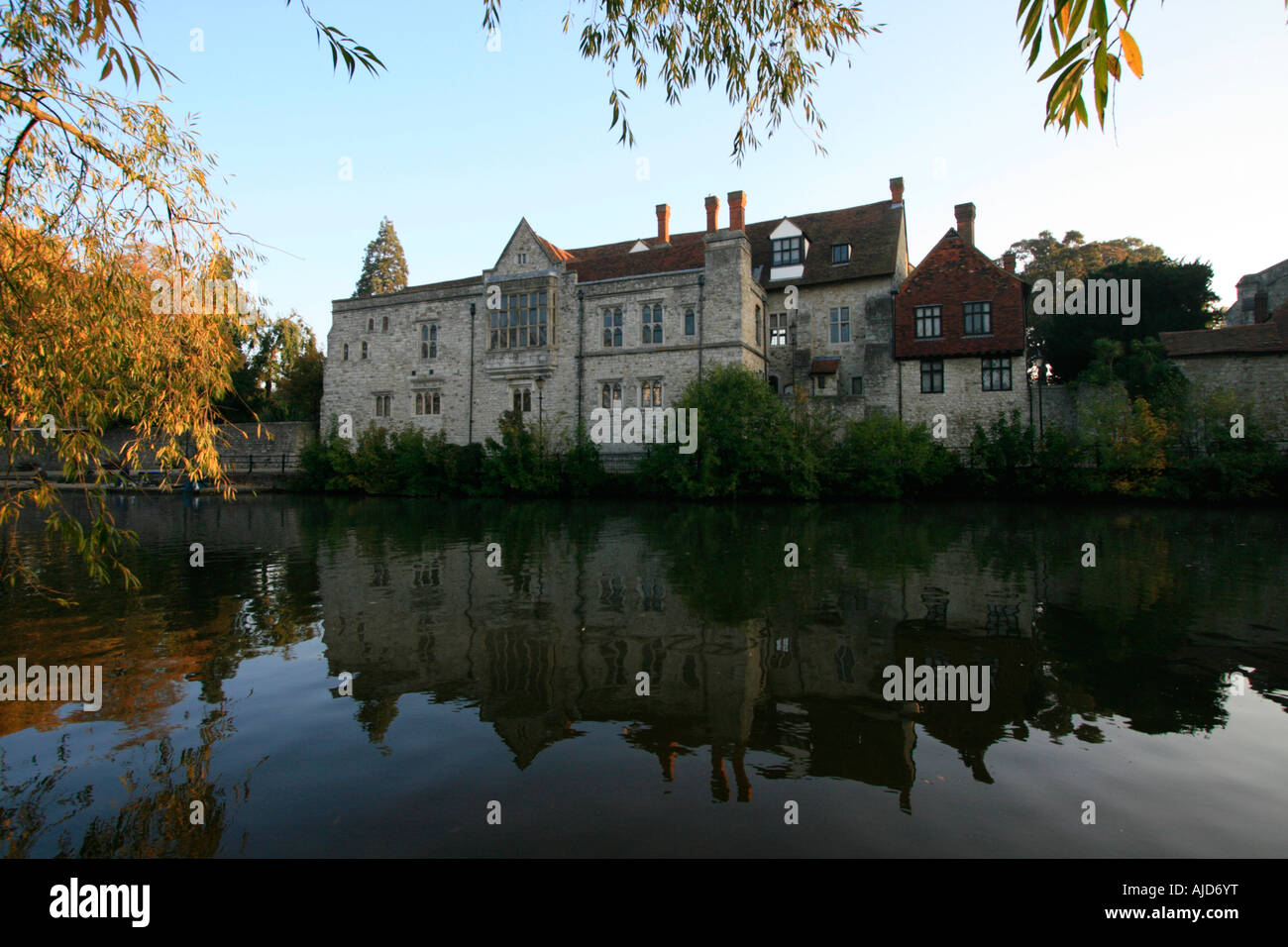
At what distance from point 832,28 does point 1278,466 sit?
93.5ft

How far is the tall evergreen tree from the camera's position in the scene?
186 ft

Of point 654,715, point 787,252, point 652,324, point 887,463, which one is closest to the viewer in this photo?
point 654,715

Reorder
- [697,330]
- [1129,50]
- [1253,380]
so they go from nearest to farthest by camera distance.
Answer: [1129,50]
[1253,380]
[697,330]

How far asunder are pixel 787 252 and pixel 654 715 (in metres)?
35.0

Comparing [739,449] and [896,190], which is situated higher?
[896,190]

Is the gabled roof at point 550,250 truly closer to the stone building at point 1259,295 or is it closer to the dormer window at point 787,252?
the dormer window at point 787,252

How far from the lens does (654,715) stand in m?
5.48

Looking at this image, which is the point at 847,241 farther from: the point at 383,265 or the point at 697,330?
the point at 383,265

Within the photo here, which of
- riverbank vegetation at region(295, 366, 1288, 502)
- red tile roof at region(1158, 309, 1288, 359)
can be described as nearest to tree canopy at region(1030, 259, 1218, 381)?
red tile roof at region(1158, 309, 1288, 359)

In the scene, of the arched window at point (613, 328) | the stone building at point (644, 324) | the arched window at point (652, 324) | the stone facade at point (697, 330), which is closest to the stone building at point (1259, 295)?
the stone facade at point (697, 330)

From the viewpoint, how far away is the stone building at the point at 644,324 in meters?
33.2

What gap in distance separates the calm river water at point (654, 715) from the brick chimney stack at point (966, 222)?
26.3 m

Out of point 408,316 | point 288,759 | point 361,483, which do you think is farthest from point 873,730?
point 408,316

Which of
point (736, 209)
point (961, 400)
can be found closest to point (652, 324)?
point (736, 209)
